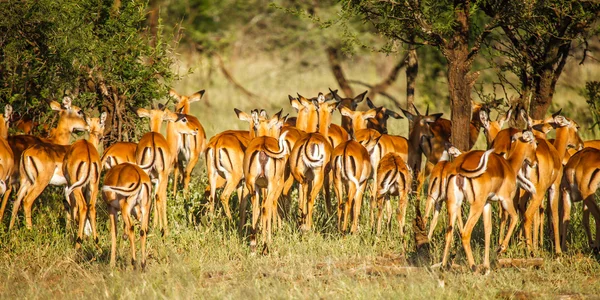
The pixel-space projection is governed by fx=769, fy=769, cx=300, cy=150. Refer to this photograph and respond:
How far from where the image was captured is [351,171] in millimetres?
8250

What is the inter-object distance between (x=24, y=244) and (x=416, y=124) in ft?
16.5

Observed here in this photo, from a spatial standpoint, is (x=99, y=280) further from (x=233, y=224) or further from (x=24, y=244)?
(x=233, y=224)

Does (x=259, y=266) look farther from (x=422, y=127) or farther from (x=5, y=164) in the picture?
(x=422, y=127)

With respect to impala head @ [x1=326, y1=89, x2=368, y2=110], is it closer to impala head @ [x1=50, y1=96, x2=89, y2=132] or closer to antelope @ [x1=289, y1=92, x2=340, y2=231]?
antelope @ [x1=289, y1=92, x2=340, y2=231]

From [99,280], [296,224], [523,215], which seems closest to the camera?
[99,280]

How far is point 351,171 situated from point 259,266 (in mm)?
1652

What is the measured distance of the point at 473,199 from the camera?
6746 mm

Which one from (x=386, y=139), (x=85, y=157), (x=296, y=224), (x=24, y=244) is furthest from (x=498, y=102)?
(x=24, y=244)

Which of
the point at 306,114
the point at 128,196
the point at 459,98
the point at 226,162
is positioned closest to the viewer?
the point at 128,196

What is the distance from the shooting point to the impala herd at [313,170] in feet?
23.0

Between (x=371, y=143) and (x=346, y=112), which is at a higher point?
(x=346, y=112)

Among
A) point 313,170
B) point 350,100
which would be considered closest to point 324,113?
point 313,170

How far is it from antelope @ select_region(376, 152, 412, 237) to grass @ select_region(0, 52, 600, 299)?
26 cm

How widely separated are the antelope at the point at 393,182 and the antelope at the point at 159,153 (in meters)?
2.34
